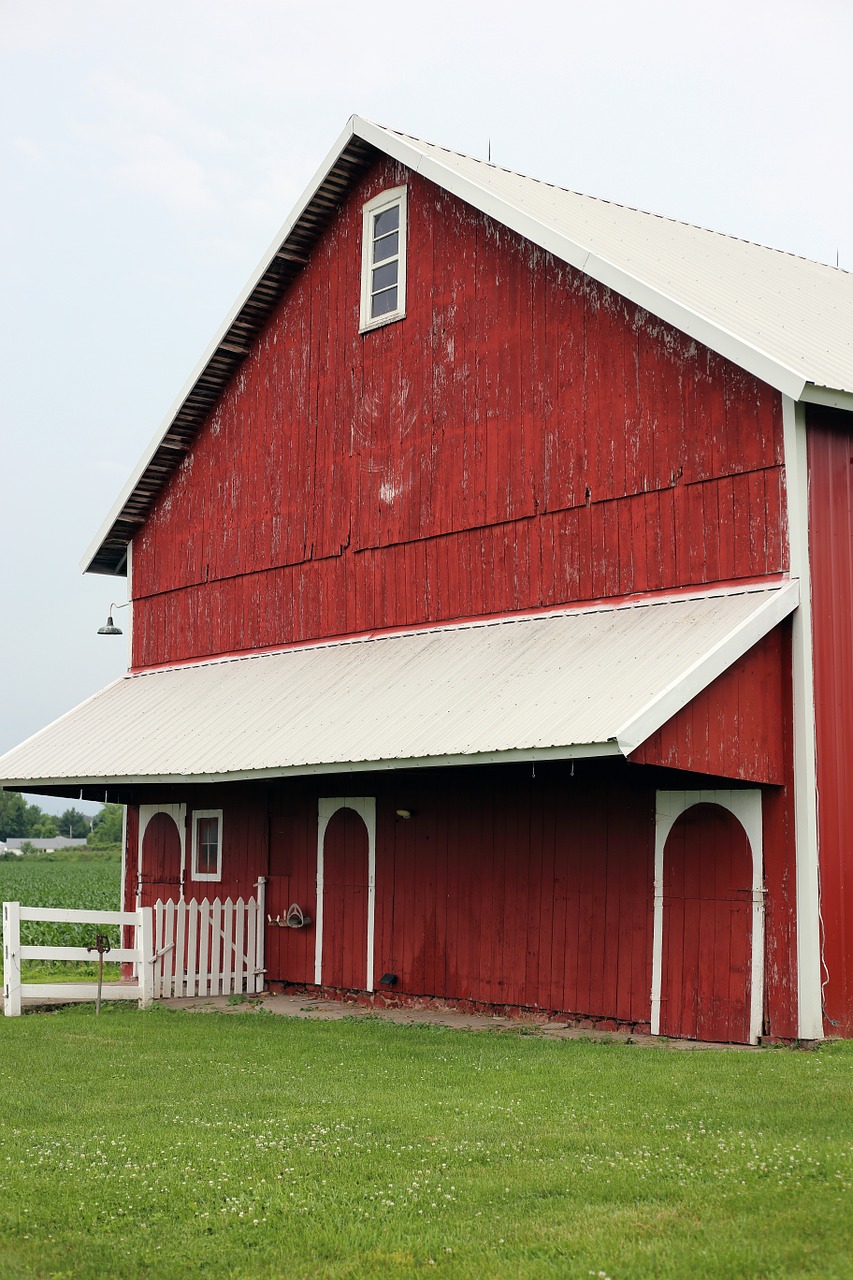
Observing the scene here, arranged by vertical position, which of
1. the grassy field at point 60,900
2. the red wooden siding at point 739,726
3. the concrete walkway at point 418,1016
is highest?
the red wooden siding at point 739,726

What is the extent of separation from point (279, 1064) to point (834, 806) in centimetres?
548

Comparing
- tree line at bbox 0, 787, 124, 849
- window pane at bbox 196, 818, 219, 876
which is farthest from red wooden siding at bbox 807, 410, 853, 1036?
tree line at bbox 0, 787, 124, 849

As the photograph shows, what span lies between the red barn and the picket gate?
12.9 inches

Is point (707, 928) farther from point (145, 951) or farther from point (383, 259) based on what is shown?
point (383, 259)

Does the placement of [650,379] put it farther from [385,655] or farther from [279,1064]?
[279,1064]

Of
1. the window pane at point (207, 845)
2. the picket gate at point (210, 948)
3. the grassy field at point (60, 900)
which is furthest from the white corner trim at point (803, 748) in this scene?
the grassy field at point (60, 900)

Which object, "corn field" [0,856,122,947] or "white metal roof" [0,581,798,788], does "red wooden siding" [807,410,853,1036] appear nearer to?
"white metal roof" [0,581,798,788]

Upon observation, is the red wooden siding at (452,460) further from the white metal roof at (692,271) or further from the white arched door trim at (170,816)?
the white arched door trim at (170,816)

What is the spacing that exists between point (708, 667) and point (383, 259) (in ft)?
28.3

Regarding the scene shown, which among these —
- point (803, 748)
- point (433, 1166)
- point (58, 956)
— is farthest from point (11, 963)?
point (433, 1166)

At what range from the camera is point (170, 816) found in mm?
21625

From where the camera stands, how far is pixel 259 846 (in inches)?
779

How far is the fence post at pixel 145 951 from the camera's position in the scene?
58.0ft

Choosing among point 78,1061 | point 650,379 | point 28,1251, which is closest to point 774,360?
point 650,379
